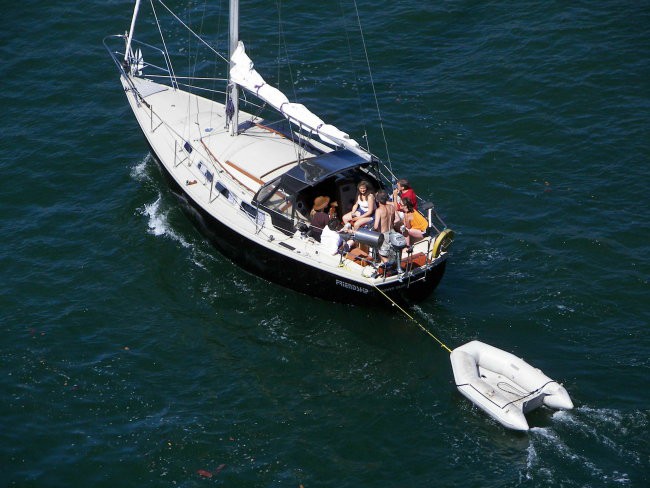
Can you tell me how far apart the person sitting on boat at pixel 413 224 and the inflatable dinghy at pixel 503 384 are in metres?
3.63

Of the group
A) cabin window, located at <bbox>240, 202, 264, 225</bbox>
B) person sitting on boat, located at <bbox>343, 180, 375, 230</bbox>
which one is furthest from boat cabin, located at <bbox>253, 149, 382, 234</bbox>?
person sitting on boat, located at <bbox>343, 180, 375, 230</bbox>

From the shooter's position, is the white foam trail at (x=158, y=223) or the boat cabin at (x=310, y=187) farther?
the white foam trail at (x=158, y=223)

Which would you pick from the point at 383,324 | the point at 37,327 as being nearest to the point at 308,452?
the point at 383,324

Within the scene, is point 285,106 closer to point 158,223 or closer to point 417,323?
point 158,223

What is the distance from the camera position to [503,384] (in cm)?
2481

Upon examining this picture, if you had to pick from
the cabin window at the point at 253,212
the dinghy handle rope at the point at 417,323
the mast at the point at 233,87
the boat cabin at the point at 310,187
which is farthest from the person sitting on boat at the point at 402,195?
the mast at the point at 233,87

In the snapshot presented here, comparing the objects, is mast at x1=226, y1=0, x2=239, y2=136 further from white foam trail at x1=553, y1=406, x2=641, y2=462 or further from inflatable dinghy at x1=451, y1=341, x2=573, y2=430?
white foam trail at x1=553, y1=406, x2=641, y2=462

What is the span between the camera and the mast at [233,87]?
29672mm

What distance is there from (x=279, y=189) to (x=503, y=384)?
333 inches

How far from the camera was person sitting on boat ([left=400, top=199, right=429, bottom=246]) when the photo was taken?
90.1 ft

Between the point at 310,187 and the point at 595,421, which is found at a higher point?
the point at 310,187

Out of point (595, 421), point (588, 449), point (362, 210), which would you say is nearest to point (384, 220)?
point (362, 210)

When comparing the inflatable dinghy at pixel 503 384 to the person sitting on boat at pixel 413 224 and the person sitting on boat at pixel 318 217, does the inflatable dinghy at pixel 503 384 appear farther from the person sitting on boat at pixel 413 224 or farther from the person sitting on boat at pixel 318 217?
the person sitting on boat at pixel 318 217

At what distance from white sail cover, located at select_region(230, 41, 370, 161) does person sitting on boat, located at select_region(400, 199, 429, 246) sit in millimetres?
1898
